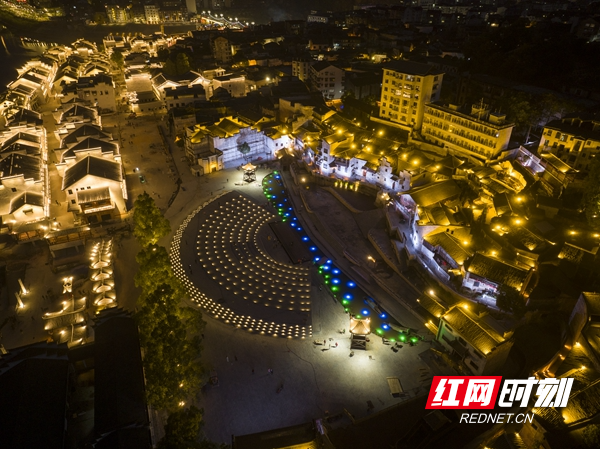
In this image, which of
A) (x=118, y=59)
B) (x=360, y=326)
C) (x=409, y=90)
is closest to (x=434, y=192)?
(x=360, y=326)

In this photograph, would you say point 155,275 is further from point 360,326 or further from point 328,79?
point 328,79

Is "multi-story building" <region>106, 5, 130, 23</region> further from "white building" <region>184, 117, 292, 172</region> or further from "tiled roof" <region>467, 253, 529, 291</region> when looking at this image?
"tiled roof" <region>467, 253, 529, 291</region>

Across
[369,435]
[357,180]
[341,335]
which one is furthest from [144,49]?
[369,435]

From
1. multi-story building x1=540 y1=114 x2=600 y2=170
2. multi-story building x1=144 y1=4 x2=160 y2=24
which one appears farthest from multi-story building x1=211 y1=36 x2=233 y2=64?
multi-story building x1=540 y1=114 x2=600 y2=170

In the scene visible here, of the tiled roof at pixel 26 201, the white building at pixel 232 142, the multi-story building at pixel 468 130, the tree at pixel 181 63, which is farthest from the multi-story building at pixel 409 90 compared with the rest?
the tree at pixel 181 63

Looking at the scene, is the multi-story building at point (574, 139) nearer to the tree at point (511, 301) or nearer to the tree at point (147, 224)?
the tree at point (511, 301)

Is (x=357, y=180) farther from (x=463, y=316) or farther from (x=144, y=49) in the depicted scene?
(x=144, y=49)
